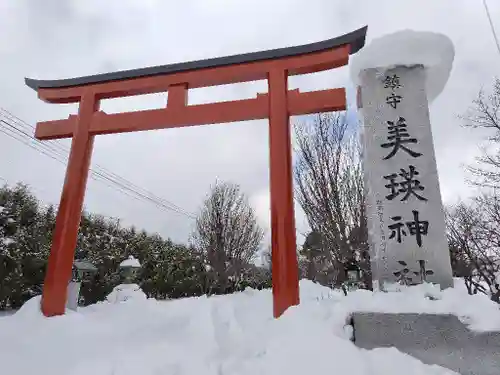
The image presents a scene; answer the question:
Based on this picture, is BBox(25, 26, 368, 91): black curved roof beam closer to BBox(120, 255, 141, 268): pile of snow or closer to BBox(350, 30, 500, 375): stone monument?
BBox(350, 30, 500, 375): stone monument

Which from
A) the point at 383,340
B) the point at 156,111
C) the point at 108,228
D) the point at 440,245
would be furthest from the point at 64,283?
the point at 108,228

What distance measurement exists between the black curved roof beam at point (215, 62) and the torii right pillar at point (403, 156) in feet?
1.71

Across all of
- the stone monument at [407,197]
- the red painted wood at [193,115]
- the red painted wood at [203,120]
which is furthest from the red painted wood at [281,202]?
the stone monument at [407,197]

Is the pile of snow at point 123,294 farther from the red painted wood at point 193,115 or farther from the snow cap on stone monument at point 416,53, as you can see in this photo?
the snow cap on stone monument at point 416,53

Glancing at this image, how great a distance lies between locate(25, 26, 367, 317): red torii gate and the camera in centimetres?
419

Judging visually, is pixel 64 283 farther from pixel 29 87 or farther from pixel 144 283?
pixel 144 283

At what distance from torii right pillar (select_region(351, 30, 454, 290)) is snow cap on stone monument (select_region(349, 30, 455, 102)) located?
1 centimetres

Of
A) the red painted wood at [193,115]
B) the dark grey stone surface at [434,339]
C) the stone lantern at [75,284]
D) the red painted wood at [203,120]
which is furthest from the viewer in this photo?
the stone lantern at [75,284]

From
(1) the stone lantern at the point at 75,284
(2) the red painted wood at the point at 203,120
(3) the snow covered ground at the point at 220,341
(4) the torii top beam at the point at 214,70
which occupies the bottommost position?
(3) the snow covered ground at the point at 220,341

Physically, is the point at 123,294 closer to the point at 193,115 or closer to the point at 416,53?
the point at 193,115

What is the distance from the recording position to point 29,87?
622cm

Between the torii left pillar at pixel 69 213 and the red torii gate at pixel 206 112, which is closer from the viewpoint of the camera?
the red torii gate at pixel 206 112

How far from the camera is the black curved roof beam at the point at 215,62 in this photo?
4.68 m

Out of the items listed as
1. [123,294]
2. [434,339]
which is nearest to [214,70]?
[434,339]
